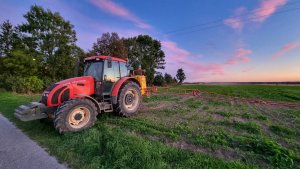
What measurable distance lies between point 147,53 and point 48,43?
24536 millimetres

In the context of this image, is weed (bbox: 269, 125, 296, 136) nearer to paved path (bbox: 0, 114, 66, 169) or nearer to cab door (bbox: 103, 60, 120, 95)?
cab door (bbox: 103, 60, 120, 95)

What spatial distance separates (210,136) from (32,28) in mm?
30178

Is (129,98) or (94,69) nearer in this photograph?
(94,69)

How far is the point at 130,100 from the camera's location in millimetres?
7520

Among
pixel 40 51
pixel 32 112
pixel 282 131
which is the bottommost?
pixel 282 131

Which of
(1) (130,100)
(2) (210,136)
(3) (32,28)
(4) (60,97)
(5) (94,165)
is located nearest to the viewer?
(5) (94,165)

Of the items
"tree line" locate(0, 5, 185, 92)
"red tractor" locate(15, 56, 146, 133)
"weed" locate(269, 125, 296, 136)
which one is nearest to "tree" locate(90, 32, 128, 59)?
"tree line" locate(0, 5, 185, 92)

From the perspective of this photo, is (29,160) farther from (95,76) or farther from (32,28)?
(32,28)

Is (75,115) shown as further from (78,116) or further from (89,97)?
(89,97)

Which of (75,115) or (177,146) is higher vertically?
(75,115)

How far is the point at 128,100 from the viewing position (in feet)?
24.4

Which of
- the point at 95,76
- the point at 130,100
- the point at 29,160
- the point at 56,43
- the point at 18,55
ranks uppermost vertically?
the point at 56,43

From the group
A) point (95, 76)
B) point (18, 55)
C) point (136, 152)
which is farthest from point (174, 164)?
point (18, 55)

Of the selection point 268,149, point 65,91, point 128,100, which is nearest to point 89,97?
point 65,91
